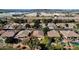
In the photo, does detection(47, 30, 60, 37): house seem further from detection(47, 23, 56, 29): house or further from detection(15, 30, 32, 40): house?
detection(15, 30, 32, 40): house

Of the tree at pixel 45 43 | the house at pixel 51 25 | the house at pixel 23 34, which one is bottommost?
the tree at pixel 45 43

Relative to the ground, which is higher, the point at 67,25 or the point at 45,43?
the point at 67,25

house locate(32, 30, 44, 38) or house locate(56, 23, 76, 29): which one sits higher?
house locate(56, 23, 76, 29)

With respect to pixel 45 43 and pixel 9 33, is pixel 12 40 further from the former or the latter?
pixel 45 43

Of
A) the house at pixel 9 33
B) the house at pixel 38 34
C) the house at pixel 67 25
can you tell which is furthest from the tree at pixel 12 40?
the house at pixel 67 25

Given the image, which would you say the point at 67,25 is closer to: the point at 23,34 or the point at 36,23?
the point at 36,23

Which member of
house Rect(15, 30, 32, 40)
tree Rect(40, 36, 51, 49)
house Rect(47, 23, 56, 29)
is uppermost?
house Rect(47, 23, 56, 29)

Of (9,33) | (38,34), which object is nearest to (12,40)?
(9,33)

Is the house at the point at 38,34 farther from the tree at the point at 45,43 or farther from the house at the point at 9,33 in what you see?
the house at the point at 9,33

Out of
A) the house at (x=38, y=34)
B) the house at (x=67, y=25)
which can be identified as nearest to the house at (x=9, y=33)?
the house at (x=38, y=34)

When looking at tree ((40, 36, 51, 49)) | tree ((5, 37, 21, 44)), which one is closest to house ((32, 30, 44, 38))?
tree ((40, 36, 51, 49))

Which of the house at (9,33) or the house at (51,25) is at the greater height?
the house at (51,25)
